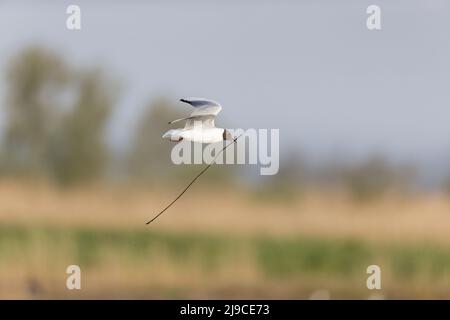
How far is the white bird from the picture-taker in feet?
11.1

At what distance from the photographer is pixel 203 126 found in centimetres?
337

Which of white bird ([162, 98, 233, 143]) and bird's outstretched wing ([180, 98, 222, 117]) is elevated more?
bird's outstretched wing ([180, 98, 222, 117])

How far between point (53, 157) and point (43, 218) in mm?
314

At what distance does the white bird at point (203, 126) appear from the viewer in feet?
11.1

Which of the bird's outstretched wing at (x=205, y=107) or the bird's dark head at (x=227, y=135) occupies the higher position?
the bird's outstretched wing at (x=205, y=107)

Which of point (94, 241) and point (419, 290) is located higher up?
point (94, 241)

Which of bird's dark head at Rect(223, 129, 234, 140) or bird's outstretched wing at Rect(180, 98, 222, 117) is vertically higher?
bird's outstretched wing at Rect(180, 98, 222, 117)

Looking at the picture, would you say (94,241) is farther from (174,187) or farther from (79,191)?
(174,187)

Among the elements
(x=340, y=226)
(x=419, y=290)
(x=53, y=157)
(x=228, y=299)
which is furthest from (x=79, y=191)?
(x=419, y=290)

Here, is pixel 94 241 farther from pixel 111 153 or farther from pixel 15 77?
pixel 15 77

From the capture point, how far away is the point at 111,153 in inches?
151

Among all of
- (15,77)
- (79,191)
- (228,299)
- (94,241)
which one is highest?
(15,77)

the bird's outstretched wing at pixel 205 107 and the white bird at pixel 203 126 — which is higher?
the bird's outstretched wing at pixel 205 107

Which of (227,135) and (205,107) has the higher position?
(205,107)
